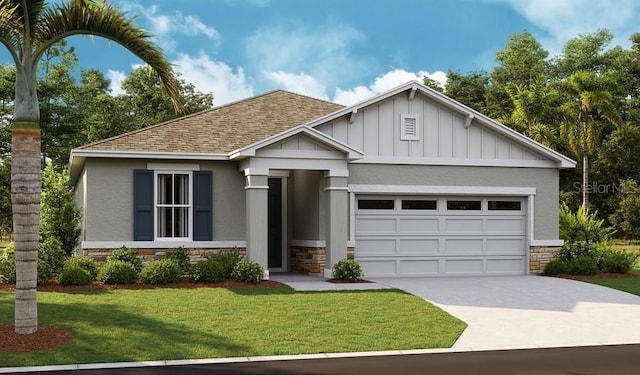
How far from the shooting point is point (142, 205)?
18.3m

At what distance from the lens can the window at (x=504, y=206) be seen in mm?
20594

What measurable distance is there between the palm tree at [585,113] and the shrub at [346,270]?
69.0 ft

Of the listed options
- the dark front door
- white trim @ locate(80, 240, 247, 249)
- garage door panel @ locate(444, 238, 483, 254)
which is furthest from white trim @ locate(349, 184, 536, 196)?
white trim @ locate(80, 240, 247, 249)

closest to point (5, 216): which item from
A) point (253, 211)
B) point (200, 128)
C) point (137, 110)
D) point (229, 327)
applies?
point (137, 110)

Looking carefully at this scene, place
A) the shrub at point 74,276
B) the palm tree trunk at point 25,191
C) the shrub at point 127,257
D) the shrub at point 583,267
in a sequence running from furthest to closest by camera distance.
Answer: the shrub at point 583,267
the shrub at point 127,257
the shrub at point 74,276
the palm tree trunk at point 25,191

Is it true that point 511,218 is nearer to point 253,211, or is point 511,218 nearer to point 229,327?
point 253,211

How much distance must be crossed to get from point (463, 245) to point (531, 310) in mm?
5765

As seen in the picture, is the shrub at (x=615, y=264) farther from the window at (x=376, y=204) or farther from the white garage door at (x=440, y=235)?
the window at (x=376, y=204)

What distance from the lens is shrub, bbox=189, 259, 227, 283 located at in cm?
1686

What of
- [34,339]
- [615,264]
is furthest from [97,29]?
[615,264]

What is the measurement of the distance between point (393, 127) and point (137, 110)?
26707 mm

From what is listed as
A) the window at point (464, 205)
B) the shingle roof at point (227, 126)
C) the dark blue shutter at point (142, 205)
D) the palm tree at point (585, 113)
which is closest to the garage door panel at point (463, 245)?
the window at point (464, 205)

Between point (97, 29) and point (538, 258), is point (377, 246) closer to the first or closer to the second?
point (538, 258)

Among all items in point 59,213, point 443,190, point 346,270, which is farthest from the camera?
point 443,190
